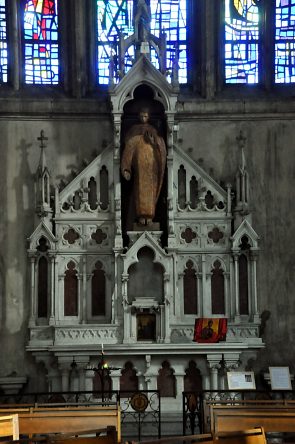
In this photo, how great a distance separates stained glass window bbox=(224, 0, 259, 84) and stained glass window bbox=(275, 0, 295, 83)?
1.26ft

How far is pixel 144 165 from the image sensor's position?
15.9 meters

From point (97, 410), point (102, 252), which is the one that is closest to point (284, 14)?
point (102, 252)

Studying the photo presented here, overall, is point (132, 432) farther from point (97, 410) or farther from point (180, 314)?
point (97, 410)

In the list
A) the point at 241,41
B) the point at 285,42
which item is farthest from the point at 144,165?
the point at 285,42

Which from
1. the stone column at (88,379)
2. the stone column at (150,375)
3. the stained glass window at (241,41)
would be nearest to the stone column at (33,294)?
the stone column at (88,379)

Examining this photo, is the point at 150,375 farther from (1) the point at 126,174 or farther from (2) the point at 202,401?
(2) the point at 202,401

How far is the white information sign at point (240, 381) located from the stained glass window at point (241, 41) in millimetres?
5724

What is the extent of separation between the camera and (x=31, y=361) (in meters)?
16.0

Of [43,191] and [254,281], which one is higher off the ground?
[43,191]

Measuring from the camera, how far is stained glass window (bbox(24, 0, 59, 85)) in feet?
56.5

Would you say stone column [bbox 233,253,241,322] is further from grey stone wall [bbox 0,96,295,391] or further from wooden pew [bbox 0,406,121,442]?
wooden pew [bbox 0,406,121,442]

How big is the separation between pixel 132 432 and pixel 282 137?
5.90 m

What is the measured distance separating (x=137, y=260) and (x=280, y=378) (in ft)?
10.1

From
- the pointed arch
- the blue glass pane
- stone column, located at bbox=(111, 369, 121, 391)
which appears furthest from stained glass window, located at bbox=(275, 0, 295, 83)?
stone column, located at bbox=(111, 369, 121, 391)
